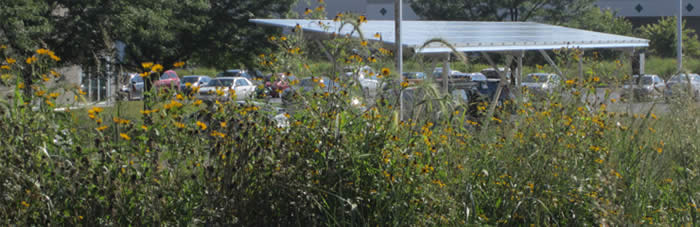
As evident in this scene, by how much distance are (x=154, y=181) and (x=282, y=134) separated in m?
0.77

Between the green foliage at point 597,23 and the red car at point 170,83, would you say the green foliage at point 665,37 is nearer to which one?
the green foliage at point 597,23

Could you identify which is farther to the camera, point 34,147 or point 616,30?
point 616,30

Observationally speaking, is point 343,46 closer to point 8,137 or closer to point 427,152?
point 427,152

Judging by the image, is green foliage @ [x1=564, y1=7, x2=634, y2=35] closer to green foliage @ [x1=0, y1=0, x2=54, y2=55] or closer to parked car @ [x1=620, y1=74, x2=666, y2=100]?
green foliage @ [x1=0, y1=0, x2=54, y2=55]

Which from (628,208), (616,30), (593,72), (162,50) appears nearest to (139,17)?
(162,50)

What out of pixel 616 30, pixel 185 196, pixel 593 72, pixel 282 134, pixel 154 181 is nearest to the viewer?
pixel 154 181

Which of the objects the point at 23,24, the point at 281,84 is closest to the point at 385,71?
the point at 281,84

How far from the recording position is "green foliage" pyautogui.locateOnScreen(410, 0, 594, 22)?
34.8 meters

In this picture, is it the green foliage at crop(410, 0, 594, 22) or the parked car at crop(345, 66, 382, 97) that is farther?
the green foliage at crop(410, 0, 594, 22)

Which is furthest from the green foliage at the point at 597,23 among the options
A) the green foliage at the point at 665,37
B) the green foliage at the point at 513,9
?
the green foliage at the point at 665,37

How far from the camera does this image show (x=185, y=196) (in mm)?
3527

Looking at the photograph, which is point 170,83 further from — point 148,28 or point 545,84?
point 148,28

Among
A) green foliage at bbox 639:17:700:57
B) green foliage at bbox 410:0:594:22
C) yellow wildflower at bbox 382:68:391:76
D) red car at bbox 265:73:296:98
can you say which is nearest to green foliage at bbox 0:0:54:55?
red car at bbox 265:73:296:98

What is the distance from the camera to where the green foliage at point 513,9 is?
114 feet
